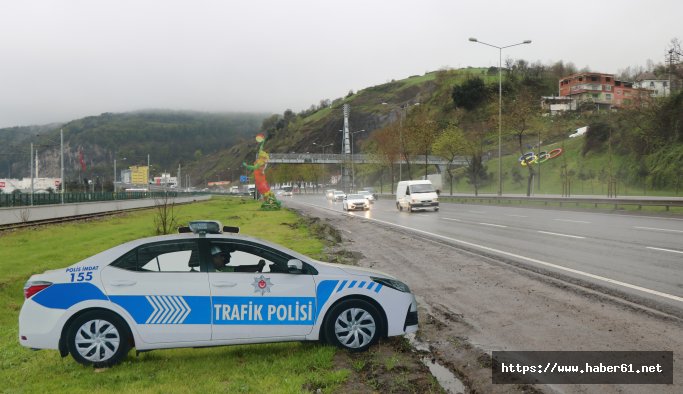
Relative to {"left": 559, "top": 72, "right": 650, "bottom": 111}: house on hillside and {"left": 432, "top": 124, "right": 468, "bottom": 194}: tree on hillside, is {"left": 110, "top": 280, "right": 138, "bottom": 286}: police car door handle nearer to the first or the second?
{"left": 432, "top": 124, "right": 468, "bottom": 194}: tree on hillside

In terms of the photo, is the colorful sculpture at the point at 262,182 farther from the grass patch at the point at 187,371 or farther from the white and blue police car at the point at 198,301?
the white and blue police car at the point at 198,301

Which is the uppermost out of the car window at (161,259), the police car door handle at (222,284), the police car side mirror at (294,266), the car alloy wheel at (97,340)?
the car window at (161,259)

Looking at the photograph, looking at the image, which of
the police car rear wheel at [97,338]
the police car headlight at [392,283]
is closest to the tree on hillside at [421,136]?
the police car headlight at [392,283]

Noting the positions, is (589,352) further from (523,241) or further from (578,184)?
(578,184)

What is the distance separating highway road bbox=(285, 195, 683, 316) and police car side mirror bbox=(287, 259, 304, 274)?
16.9ft

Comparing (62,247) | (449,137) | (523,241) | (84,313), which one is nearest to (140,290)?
(84,313)

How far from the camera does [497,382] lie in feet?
17.9

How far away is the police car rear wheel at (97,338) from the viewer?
6.27 metres

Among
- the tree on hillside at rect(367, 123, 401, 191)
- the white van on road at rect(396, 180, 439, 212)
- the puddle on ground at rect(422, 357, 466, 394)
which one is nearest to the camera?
the puddle on ground at rect(422, 357, 466, 394)

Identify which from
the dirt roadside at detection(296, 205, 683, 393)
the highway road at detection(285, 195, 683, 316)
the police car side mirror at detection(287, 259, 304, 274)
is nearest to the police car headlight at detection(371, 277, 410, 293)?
the dirt roadside at detection(296, 205, 683, 393)

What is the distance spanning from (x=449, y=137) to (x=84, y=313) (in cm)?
6747

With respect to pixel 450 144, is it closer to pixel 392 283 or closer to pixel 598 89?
pixel 598 89

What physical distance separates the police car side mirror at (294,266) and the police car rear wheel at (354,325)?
0.61m

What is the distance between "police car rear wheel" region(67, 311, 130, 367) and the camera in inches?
247
